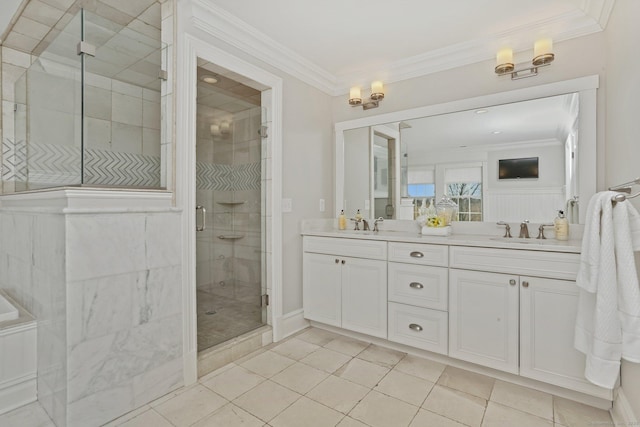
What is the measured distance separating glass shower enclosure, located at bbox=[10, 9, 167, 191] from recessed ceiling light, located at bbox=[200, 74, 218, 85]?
23.4 inches

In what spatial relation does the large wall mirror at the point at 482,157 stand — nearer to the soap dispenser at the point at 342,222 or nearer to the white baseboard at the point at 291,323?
the soap dispenser at the point at 342,222

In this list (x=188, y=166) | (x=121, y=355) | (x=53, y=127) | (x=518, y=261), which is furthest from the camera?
(x=53, y=127)

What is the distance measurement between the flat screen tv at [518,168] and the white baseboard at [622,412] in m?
1.43

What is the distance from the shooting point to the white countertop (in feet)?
6.31

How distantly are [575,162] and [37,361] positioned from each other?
3652mm

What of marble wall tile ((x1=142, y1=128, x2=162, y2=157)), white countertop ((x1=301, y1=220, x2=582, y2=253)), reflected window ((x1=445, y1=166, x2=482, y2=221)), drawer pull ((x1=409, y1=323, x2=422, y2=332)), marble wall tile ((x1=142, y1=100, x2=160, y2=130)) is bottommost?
drawer pull ((x1=409, y1=323, x2=422, y2=332))

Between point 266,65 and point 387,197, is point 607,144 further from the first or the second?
point 266,65

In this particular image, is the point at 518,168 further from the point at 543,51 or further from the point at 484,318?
the point at 484,318

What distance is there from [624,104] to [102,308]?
2.93 meters

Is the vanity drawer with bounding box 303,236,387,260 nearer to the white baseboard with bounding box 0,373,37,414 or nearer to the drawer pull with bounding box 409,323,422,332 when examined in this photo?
the drawer pull with bounding box 409,323,422,332

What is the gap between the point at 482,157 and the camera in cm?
266

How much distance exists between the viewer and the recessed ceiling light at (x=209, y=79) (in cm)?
270

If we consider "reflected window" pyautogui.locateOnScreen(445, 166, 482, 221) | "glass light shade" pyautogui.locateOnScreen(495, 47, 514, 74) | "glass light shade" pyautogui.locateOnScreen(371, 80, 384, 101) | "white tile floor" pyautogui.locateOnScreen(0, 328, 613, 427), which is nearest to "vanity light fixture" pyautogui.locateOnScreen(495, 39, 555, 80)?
"glass light shade" pyautogui.locateOnScreen(495, 47, 514, 74)

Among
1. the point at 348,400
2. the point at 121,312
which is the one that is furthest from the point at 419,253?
the point at 121,312
